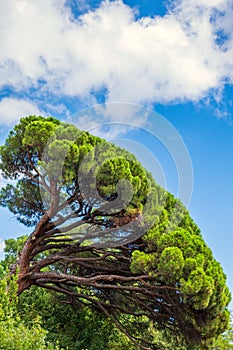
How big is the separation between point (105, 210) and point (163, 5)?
4962 mm

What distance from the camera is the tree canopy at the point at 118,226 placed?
26.6 feet

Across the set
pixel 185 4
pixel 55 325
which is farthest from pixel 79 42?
pixel 55 325

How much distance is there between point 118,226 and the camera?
342 inches

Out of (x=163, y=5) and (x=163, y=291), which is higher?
(x=163, y=5)

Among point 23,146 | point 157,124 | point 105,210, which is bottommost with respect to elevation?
point 105,210

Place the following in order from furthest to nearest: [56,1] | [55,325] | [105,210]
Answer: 1. [55,325]
2. [56,1]
3. [105,210]

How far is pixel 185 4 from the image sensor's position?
31.7ft

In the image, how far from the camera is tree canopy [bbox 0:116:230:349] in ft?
26.6

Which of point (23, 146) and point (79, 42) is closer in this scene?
point (23, 146)

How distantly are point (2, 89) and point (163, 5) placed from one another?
491 centimetres

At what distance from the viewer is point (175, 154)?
873 centimetres

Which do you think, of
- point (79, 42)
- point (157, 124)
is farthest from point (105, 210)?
point (79, 42)

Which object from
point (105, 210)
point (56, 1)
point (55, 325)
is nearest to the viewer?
point (105, 210)

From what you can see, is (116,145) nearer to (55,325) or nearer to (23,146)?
(23,146)
